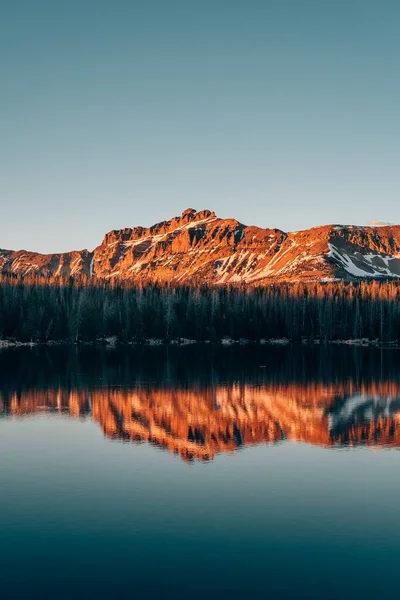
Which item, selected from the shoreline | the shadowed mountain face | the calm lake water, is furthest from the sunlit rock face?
the shoreline

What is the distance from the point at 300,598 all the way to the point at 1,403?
4136 cm

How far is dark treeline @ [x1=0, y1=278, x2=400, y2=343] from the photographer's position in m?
163

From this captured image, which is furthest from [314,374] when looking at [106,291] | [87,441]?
[106,291]

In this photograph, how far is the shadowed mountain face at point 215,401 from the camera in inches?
1607

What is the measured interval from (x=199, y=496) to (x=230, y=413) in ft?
70.1

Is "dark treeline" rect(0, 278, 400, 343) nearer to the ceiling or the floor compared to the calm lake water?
nearer to the ceiling

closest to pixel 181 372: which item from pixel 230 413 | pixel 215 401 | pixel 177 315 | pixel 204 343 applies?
pixel 215 401

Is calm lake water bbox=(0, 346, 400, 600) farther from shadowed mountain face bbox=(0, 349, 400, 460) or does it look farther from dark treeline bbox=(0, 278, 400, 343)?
dark treeline bbox=(0, 278, 400, 343)

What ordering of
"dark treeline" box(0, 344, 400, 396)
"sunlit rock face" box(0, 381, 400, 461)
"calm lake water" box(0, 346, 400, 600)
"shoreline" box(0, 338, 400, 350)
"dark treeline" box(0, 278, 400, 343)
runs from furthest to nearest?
"dark treeline" box(0, 278, 400, 343) → "shoreline" box(0, 338, 400, 350) → "dark treeline" box(0, 344, 400, 396) → "sunlit rock face" box(0, 381, 400, 461) → "calm lake water" box(0, 346, 400, 600)

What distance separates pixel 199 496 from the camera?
27.6m

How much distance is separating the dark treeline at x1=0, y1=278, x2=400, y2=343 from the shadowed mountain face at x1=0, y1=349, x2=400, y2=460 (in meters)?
69.6

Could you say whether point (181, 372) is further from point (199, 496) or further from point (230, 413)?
point (199, 496)

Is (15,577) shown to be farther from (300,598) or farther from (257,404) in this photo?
(257,404)

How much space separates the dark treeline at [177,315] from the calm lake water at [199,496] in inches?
4173
